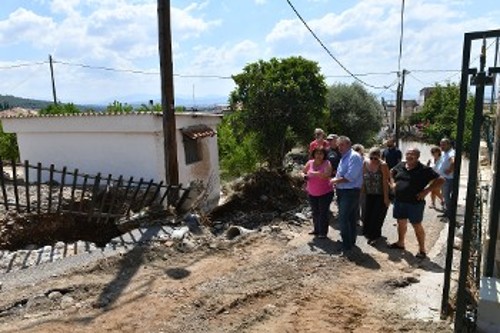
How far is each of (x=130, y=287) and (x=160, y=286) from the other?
0.37 m

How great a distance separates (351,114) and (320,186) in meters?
22.6

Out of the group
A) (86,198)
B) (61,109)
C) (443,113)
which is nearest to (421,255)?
(86,198)

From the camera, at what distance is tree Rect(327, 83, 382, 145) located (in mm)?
28641

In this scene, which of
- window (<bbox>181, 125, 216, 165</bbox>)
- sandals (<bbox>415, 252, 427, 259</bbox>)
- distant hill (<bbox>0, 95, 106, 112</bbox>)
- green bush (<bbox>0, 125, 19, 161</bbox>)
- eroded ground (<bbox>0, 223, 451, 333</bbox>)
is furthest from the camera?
distant hill (<bbox>0, 95, 106, 112</bbox>)

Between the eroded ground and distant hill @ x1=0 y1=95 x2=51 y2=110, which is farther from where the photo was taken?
distant hill @ x1=0 y1=95 x2=51 y2=110

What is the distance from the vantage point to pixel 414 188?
6.02 metres

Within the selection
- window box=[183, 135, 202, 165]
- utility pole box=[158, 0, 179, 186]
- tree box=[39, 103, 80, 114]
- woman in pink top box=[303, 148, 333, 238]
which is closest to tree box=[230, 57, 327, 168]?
window box=[183, 135, 202, 165]

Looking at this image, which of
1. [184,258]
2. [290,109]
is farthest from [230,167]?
[184,258]

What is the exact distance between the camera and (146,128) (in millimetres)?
12562

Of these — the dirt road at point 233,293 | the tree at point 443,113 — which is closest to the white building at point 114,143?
the dirt road at point 233,293

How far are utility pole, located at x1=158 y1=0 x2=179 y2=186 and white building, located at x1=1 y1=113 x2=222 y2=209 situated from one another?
9.71 ft

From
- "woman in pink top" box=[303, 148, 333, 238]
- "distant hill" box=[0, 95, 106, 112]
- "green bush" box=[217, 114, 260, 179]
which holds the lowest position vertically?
"green bush" box=[217, 114, 260, 179]

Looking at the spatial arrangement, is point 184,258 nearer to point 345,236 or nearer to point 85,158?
point 345,236

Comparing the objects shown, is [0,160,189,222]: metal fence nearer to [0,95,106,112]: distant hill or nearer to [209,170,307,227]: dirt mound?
[209,170,307,227]: dirt mound
